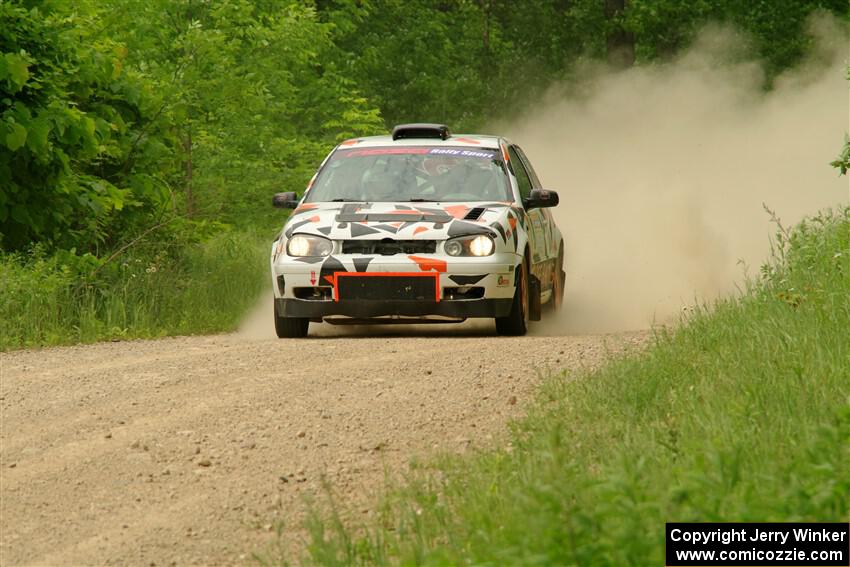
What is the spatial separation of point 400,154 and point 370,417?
17.7ft

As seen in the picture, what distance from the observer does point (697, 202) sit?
64.1 ft

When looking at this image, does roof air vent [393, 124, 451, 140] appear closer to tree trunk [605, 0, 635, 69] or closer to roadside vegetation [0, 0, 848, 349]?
roadside vegetation [0, 0, 848, 349]

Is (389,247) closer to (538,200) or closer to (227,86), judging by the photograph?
(538,200)

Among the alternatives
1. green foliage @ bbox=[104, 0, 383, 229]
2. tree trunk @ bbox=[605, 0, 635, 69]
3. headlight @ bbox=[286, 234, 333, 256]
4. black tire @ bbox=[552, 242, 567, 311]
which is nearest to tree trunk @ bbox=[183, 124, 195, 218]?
green foliage @ bbox=[104, 0, 383, 229]

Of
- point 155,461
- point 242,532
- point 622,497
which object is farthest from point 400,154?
point 622,497

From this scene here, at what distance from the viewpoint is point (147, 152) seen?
51.6ft

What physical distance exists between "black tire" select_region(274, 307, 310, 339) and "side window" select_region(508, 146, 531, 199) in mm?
2283

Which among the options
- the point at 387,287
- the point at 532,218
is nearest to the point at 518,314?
the point at 387,287

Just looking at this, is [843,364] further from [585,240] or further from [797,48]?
[797,48]

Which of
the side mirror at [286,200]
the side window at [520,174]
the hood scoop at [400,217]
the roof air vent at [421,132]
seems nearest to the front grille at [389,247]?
the hood scoop at [400,217]

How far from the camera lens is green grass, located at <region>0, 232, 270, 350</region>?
1291 cm

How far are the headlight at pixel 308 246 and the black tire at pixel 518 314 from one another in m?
1.50

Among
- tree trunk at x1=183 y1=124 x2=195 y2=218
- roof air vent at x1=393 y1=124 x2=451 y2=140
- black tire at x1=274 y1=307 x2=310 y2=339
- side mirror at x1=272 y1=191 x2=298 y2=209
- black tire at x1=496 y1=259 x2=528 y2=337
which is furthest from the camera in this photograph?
tree trunk at x1=183 y1=124 x2=195 y2=218

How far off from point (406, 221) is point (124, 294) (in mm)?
3595
